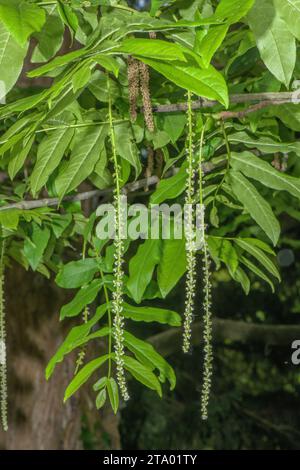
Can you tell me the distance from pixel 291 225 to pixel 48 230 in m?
1.96

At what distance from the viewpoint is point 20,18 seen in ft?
2.92

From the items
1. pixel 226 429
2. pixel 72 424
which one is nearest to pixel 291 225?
pixel 72 424

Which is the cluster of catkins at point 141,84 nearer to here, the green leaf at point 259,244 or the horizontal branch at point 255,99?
the horizontal branch at point 255,99

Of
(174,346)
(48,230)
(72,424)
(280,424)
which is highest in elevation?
(48,230)

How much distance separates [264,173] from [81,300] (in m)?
0.49

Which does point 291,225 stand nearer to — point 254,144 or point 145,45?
point 254,144

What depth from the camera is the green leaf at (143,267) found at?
1.39 meters

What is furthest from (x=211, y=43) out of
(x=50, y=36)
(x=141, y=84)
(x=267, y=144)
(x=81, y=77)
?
(x=267, y=144)

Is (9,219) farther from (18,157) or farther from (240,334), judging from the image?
(240,334)

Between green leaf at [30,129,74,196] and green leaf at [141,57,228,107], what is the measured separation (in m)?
0.52

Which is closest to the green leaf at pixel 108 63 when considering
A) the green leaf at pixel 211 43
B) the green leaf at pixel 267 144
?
the green leaf at pixel 211 43

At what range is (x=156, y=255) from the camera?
4.59 feet

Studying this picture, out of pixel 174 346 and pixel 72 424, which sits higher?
pixel 174 346

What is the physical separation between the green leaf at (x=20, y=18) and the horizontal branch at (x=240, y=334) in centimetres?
255
